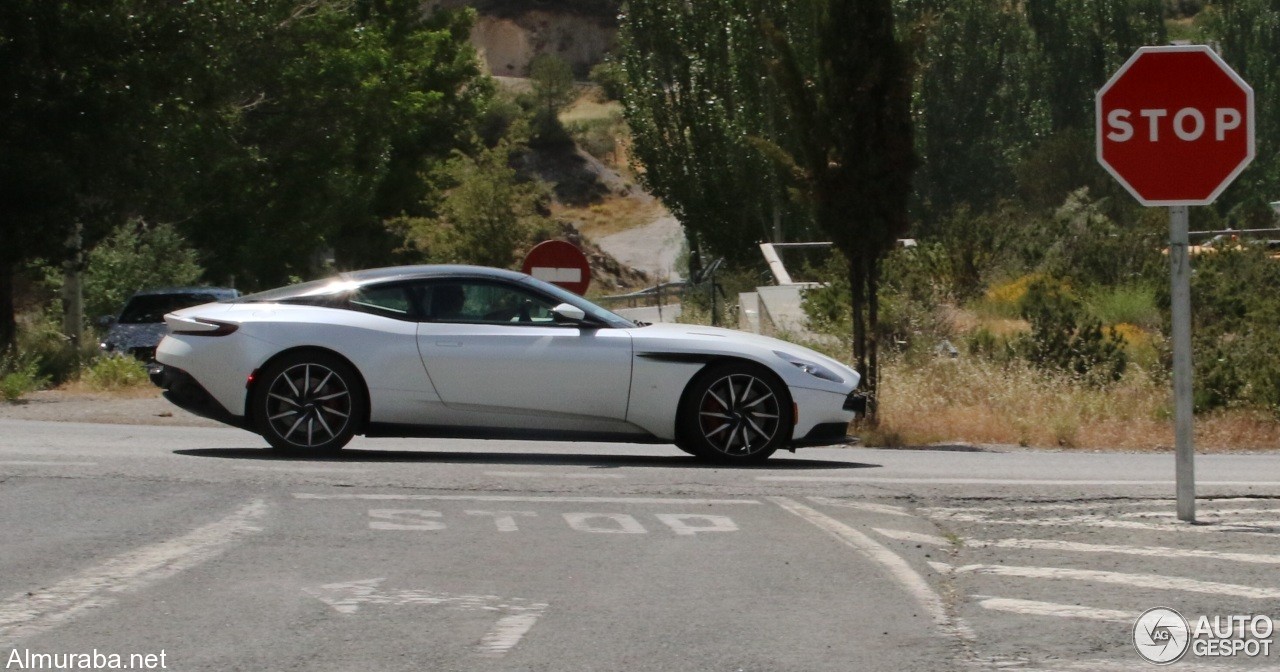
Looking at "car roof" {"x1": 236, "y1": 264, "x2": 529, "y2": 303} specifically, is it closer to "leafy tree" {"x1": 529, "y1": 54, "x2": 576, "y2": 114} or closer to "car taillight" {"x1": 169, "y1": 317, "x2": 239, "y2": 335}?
"car taillight" {"x1": 169, "y1": 317, "x2": 239, "y2": 335}

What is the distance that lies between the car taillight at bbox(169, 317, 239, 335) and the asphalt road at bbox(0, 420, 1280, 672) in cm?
85

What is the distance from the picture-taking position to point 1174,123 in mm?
8664

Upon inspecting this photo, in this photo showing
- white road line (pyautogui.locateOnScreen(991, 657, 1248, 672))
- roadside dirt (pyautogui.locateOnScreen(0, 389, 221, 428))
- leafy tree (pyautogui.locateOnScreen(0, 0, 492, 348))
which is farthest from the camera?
leafy tree (pyautogui.locateOnScreen(0, 0, 492, 348))

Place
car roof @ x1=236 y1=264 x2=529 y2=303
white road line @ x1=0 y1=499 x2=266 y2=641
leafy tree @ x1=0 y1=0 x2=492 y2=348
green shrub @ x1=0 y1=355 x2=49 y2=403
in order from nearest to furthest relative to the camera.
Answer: white road line @ x1=0 y1=499 x2=266 y2=641
car roof @ x1=236 y1=264 x2=529 y2=303
green shrub @ x1=0 y1=355 x2=49 y2=403
leafy tree @ x1=0 y1=0 x2=492 y2=348

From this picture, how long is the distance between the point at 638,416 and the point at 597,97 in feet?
335

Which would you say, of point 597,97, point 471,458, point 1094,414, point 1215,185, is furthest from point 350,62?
point 597,97

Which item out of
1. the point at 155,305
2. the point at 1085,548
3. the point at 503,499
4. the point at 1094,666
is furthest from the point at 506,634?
the point at 155,305

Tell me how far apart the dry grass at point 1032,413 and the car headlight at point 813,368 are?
2712 millimetres

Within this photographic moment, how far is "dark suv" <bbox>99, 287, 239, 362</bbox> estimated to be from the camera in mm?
24844

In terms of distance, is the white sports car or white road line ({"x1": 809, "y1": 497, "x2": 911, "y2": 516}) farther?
the white sports car

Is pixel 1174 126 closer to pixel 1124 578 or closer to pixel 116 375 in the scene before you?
pixel 1124 578

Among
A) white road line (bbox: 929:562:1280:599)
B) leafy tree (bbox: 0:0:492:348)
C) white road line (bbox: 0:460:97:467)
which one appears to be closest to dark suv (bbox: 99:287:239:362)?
leafy tree (bbox: 0:0:492:348)

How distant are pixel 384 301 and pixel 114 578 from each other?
499 centimetres

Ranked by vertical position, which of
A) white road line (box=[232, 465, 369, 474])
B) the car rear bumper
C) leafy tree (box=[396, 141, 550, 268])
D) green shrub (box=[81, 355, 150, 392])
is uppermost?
leafy tree (box=[396, 141, 550, 268])
